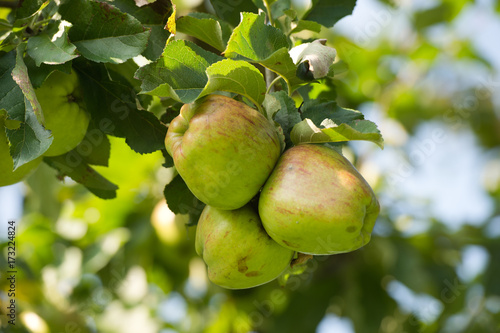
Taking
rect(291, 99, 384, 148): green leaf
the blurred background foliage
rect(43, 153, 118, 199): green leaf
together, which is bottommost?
the blurred background foliage

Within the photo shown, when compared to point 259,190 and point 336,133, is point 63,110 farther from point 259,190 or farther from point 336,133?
point 336,133

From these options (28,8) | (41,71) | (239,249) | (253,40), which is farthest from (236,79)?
(28,8)

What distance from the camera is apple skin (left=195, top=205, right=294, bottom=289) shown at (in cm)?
117

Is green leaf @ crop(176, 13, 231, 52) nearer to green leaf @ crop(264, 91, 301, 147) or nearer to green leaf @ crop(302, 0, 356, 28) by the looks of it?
green leaf @ crop(264, 91, 301, 147)

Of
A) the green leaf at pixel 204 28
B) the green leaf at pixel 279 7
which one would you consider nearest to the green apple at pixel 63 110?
the green leaf at pixel 204 28

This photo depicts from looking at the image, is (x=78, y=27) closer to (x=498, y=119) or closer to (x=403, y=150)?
(x=403, y=150)

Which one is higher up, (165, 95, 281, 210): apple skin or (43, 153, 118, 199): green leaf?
(165, 95, 281, 210): apple skin

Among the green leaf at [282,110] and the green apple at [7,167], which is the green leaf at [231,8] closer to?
the green leaf at [282,110]

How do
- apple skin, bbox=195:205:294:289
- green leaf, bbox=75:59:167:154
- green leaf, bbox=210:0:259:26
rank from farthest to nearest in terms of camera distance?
1. green leaf, bbox=210:0:259:26
2. green leaf, bbox=75:59:167:154
3. apple skin, bbox=195:205:294:289

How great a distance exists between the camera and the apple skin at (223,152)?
1.10m

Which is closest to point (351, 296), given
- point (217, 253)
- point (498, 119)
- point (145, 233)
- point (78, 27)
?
point (145, 233)

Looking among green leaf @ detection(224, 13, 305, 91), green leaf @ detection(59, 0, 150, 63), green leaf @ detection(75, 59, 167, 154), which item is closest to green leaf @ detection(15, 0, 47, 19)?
green leaf @ detection(59, 0, 150, 63)

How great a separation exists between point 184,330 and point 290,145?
2.20 metres

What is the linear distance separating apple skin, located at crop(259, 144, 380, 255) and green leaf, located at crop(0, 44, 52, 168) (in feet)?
1.66
